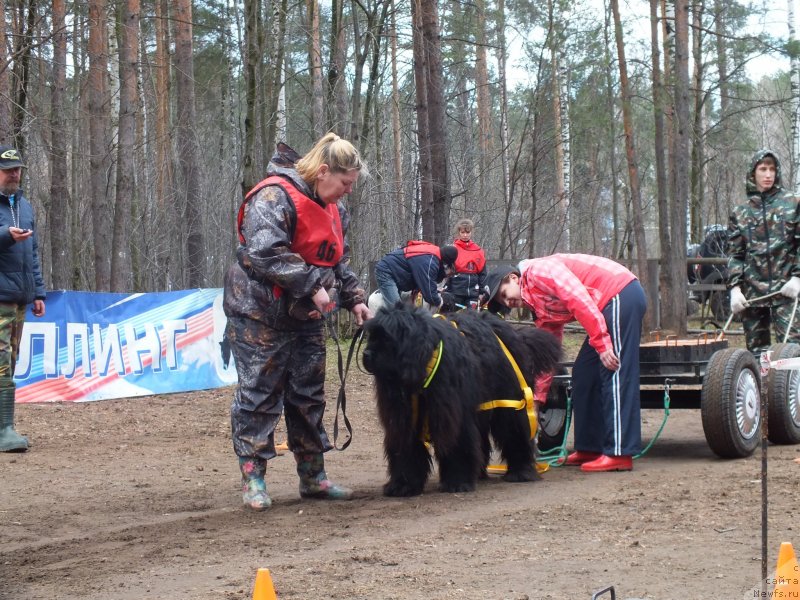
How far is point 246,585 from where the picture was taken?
3861 mm

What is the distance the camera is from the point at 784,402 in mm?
7398

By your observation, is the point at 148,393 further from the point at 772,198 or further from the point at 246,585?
the point at 246,585

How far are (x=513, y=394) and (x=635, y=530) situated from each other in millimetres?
1723

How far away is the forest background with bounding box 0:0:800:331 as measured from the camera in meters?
14.4

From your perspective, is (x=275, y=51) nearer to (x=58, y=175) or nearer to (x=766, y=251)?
(x=58, y=175)

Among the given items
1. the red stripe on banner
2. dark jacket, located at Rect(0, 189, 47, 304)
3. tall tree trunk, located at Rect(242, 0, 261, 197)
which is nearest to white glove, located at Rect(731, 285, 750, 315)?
tall tree trunk, located at Rect(242, 0, 261, 197)

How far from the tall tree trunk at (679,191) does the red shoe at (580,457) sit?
1051 cm

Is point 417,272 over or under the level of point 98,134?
under

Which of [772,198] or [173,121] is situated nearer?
[772,198]

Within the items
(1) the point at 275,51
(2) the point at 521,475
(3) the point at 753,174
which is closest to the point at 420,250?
(3) the point at 753,174

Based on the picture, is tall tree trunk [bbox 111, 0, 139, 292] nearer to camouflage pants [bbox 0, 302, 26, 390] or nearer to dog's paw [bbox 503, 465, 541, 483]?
camouflage pants [bbox 0, 302, 26, 390]

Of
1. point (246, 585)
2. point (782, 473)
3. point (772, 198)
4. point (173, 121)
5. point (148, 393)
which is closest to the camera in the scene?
point (246, 585)

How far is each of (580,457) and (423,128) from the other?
28.5 ft

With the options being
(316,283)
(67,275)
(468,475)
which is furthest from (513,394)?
(67,275)
